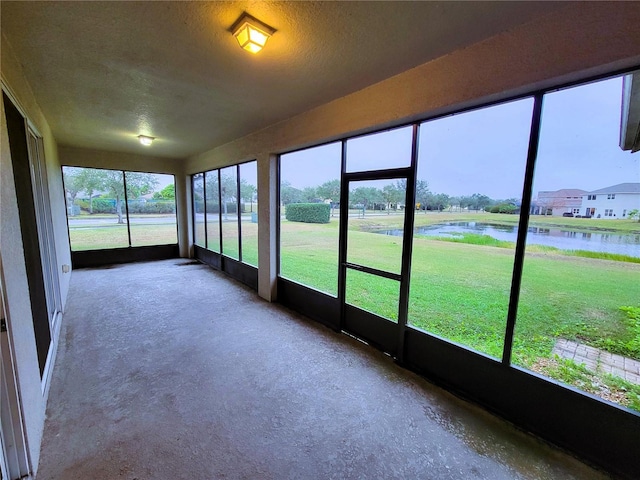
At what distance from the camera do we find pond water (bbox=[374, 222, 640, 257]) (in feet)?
5.39

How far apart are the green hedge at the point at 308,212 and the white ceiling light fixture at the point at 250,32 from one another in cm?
206

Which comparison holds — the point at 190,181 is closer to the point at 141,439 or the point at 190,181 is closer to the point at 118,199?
the point at 118,199

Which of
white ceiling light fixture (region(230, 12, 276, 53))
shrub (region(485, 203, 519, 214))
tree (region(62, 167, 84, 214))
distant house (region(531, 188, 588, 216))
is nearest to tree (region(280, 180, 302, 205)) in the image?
white ceiling light fixture (region(230, 12, 276, 53))

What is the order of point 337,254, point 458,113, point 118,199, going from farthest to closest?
point 118,199, point 337,254, point 458,113

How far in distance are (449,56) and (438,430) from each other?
2.67 metres

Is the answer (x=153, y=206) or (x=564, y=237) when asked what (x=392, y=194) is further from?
(x=153, y=206)

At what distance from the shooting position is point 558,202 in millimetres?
1857

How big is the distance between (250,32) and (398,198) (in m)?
1.82

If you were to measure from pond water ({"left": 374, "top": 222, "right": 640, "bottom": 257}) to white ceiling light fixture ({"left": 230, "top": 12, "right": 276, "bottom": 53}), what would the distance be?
201 cm

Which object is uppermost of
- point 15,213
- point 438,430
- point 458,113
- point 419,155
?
point 458,113

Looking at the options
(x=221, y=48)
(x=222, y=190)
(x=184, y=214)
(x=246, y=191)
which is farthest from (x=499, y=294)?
(x=184, y=214)

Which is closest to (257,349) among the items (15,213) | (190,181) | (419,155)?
(15,213)

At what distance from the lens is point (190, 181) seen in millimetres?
7191

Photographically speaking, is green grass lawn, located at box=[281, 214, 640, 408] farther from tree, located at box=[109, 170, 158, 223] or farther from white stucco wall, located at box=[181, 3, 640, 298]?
tree, located at box=[109, 170, 158, 223]
